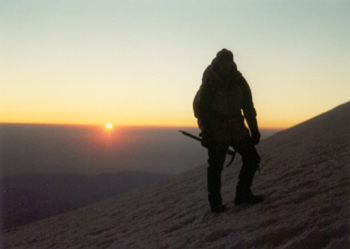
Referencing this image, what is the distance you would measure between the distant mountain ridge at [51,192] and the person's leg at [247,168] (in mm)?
19872

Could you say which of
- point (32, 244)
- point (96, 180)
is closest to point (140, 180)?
point (96, 180)

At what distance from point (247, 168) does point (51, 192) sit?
46.5 m

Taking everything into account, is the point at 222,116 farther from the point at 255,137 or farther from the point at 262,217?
the point at 262,217

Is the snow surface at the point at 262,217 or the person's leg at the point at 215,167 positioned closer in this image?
the snow surface at the point at 262,217

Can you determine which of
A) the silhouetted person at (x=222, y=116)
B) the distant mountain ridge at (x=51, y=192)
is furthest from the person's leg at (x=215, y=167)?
the distant mountain ridge at (x=51, y=192)

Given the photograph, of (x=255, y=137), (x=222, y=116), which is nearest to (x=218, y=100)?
(x=222, y=116)

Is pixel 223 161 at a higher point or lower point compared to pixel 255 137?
lower

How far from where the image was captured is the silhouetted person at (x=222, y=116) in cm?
405

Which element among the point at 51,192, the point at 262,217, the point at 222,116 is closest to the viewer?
the point at 262,217

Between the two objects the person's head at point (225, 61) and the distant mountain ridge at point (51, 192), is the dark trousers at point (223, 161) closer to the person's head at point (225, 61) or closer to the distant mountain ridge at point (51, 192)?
the person's head at point (225, 61)

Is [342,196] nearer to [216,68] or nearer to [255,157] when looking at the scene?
[255,157]

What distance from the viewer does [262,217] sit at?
3.65 metres

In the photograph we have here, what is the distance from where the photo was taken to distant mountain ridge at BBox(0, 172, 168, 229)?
28881 mm

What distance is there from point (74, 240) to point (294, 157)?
4663 mm
